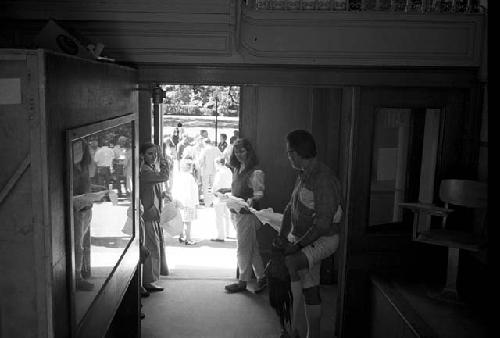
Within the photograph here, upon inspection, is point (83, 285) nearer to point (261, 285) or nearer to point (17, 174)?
point (17, 174)

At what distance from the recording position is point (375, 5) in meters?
4.05

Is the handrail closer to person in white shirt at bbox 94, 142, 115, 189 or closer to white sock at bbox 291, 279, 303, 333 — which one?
person in white shirt at bbox 94, 142, 115, 189

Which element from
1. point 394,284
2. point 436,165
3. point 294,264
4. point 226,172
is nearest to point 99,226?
point 294,264

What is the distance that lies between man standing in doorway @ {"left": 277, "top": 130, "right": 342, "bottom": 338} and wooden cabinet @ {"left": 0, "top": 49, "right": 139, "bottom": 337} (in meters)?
2.06

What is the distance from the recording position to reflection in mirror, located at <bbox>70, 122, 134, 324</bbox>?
2457 millimetres

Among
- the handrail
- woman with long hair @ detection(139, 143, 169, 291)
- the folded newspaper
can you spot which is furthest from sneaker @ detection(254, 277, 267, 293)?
the handrail

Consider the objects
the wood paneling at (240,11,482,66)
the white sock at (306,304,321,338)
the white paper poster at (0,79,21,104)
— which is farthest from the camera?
the white sock at (306,304,321,338)

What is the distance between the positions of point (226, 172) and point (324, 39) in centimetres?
379

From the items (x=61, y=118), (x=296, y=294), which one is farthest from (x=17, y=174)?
(x=296, y=294)

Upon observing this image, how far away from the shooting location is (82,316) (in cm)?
250

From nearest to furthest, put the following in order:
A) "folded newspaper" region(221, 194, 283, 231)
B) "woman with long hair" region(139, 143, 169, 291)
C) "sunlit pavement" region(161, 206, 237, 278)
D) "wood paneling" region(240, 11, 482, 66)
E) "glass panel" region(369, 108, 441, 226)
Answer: "wood paneling" region(240, 11, 482, 66) → "glass panel" region(369, 108, 441, 226) → "folded newspaper" region(221, 194, 283, 231) → "woman with long hair" region(139, 143, 169, 291) → "sunlit pavement" region(161, 206, 237, 278)

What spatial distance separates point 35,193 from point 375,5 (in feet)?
10.3

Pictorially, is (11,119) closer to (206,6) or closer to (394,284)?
(206,6)

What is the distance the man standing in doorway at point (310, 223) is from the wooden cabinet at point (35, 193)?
6.74 feet
